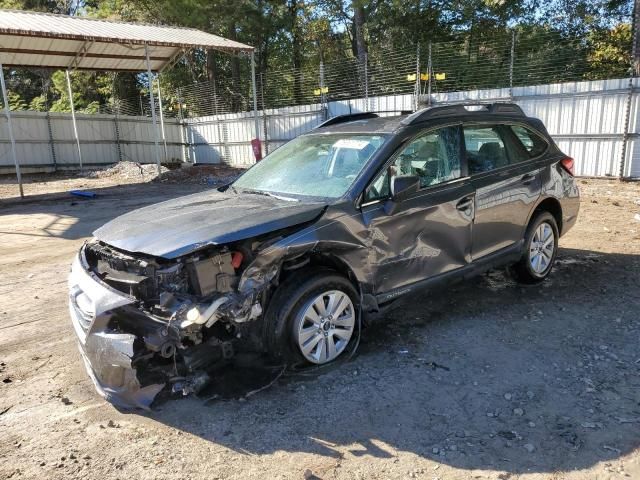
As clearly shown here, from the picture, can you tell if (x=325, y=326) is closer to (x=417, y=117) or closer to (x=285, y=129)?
(x=417, y=117)

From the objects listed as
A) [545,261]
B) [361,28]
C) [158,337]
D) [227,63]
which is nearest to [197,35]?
[361,28]

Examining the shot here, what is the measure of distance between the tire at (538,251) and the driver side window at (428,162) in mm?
1283

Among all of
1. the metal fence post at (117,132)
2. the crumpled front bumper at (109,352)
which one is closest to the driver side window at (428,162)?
the crumpled front bumper at (109,352)

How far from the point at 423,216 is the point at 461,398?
56.9 inches

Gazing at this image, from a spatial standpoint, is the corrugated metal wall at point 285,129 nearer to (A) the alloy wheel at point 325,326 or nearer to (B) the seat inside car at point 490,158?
(B) the seat inside car at point 490,158

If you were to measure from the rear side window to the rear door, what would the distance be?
6 cm

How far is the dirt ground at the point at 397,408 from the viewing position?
9.08 ft

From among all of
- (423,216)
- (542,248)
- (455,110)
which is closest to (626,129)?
(542,248)

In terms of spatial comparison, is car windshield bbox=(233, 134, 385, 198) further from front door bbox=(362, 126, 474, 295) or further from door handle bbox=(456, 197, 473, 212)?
door handle bbox=(456, 197, 473, 212)

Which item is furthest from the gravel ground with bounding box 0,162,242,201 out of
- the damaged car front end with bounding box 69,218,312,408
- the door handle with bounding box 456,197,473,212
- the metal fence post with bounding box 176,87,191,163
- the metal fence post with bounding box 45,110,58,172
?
the damaged car front end with bounding box 69,218,312,408

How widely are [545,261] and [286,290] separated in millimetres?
3254

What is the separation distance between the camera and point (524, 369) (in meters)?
3.69

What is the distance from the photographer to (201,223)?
11.4 feet

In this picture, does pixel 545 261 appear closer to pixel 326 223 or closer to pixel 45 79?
pixel 326 223
